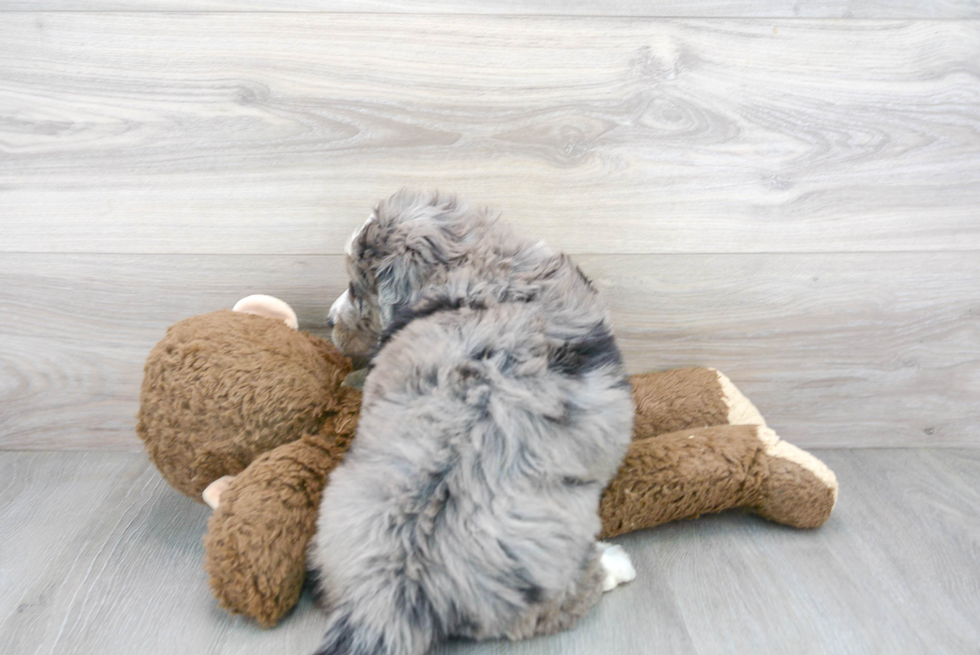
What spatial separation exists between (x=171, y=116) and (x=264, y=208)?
9.2 inches

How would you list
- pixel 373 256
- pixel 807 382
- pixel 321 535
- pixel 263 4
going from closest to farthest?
1. pixel 321 535
2. pixel 373 256
3. pixel 263 4
4. pixel 807 382

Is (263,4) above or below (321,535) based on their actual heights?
above

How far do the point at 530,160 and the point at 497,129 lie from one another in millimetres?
85

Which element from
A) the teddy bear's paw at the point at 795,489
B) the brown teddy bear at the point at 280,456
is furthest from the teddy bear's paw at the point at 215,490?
the teddy bear's paw at the point at 795,489

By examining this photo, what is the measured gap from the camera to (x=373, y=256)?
1042 mm

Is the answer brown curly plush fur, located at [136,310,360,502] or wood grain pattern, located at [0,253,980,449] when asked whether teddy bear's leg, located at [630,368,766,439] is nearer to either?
wood grain pattern, located at [0,253,980,449]

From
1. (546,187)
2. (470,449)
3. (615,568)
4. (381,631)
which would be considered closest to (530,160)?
(546,187)

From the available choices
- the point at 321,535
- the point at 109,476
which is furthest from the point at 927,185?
the point at 109,476

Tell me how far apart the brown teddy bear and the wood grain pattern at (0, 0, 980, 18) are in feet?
1.78

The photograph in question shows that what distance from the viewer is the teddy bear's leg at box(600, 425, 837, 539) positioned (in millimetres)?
1108

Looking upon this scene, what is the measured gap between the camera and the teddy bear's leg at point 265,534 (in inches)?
36.9

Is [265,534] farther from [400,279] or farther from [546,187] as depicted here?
[546,187]

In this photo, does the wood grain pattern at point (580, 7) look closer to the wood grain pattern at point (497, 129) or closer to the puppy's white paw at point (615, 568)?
the wood grain pattern at point (497, 129)

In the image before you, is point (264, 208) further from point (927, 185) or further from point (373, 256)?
point (927, 185)
